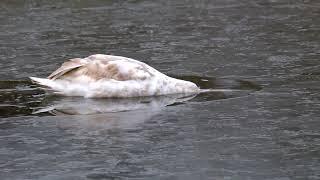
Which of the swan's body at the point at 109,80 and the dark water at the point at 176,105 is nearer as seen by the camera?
the dark water at the point at 176,105

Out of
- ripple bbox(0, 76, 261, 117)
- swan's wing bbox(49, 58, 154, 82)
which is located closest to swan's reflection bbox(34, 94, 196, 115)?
ripple bbox(0, 76, 261, 117)

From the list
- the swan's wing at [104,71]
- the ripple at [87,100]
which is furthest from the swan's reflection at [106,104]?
the swan's wing at [104,71]

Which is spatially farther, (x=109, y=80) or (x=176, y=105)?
(x=109, y=80)

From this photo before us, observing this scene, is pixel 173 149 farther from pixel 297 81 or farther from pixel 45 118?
pixel 297 81

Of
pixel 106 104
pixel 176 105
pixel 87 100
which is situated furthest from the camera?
pixel 87 100

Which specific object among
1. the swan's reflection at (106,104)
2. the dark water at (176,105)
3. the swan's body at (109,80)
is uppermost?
the swan's body at (109,80)

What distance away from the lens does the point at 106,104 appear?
7965mm

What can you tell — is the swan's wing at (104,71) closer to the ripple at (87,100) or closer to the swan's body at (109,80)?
the swan's body at (109,80)

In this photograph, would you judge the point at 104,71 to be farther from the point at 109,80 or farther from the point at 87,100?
the point at 87,100

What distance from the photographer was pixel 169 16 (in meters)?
13.7

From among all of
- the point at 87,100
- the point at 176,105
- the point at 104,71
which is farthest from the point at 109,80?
the point at 176,105

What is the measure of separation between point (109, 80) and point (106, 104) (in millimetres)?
325

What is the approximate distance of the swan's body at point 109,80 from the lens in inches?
321

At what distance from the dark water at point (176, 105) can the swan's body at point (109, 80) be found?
140 mm
